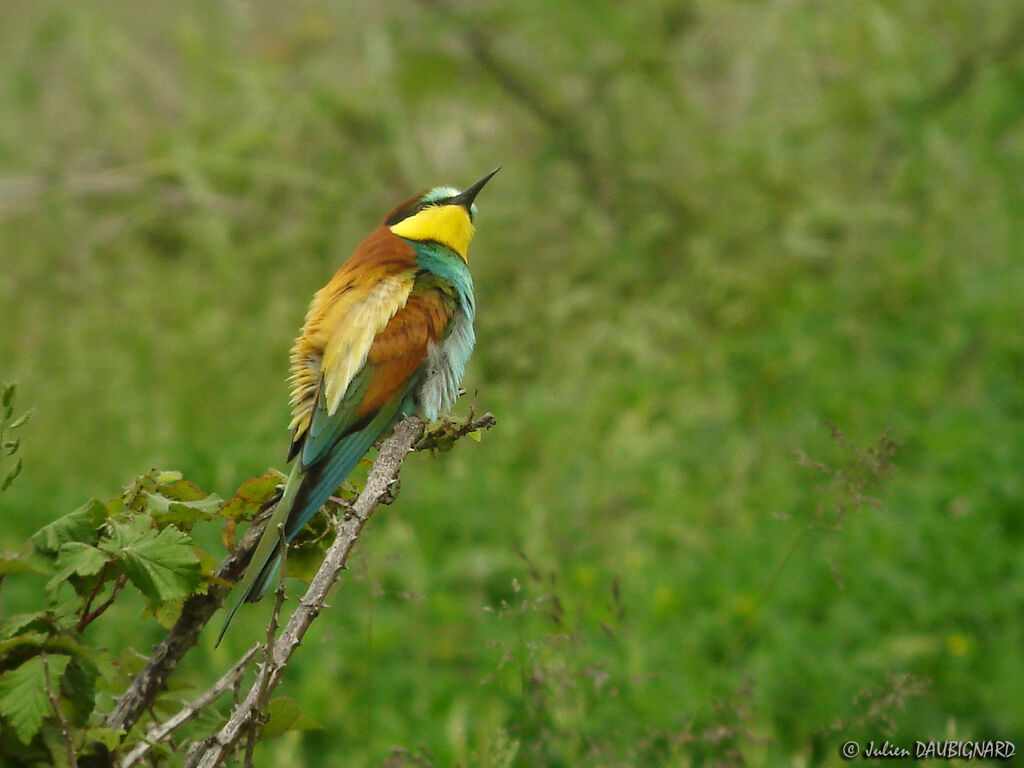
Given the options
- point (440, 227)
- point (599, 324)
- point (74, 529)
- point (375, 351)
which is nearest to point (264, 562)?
point (74, 529)

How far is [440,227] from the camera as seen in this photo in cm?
245

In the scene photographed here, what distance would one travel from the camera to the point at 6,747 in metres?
1.18

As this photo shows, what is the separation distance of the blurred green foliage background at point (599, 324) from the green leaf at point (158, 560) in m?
0.75

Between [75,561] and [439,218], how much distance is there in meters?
1.42

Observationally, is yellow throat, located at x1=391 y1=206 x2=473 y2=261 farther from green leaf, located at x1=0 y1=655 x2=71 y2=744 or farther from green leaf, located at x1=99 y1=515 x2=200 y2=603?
green leaf, located at x1=0 y1=655 x2=71 y2=744

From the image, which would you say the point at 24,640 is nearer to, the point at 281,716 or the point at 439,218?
the point at 281,716

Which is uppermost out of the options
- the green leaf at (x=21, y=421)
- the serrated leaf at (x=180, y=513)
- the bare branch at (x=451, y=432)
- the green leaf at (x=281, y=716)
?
the bare branch at (x=451, y=432)

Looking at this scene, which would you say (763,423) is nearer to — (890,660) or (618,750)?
(890,660)

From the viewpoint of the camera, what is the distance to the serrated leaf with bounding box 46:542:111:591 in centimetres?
116

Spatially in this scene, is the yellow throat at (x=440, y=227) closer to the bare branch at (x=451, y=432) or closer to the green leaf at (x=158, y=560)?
the bare branch at (x=451, y=432)

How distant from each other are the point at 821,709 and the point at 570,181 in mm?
2890

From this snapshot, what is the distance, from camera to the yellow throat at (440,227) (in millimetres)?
2414

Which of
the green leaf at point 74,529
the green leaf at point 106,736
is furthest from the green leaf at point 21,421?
the green leaf at point 106,736

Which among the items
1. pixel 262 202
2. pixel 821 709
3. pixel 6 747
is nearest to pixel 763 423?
pixel 821 709
